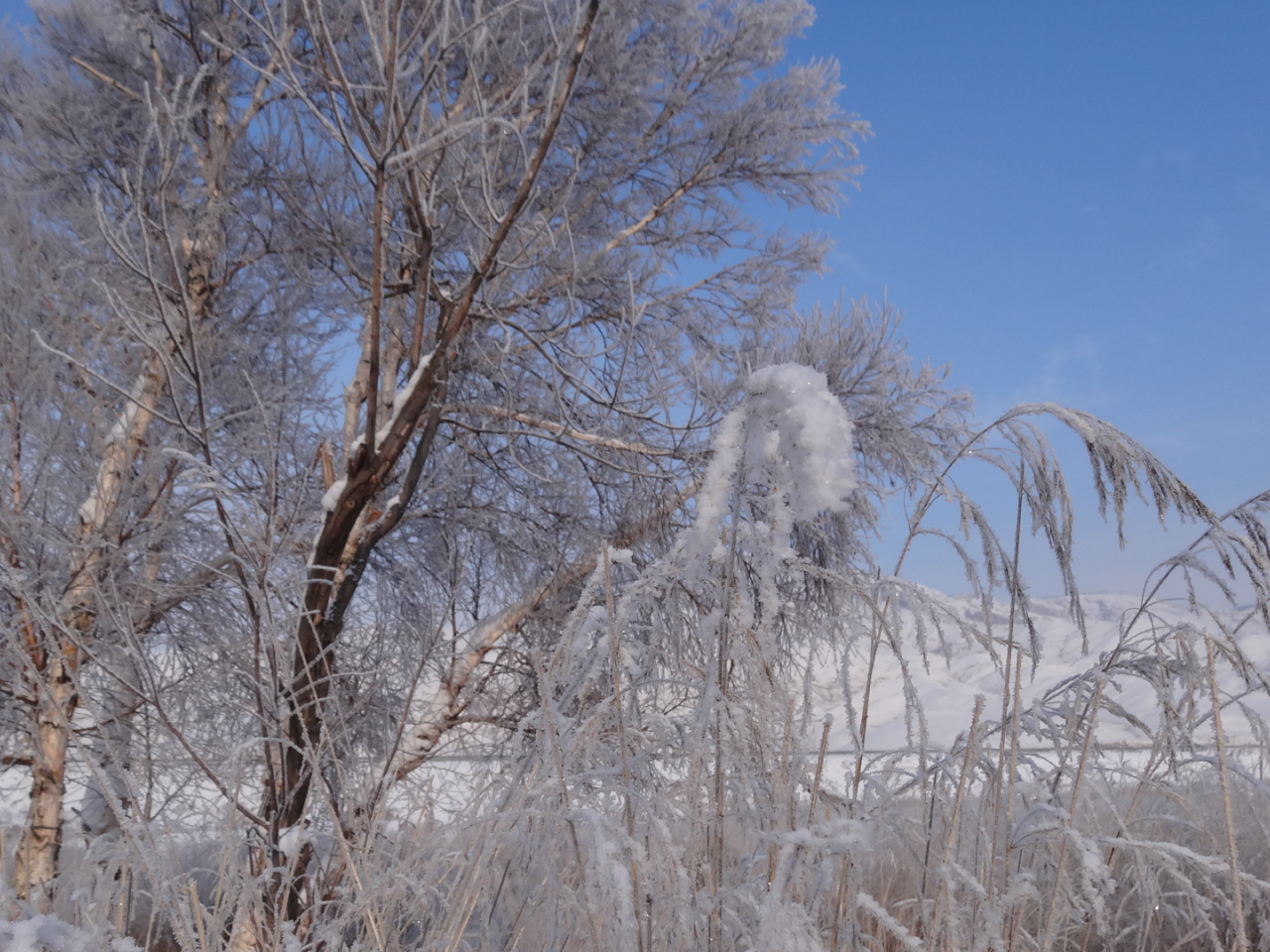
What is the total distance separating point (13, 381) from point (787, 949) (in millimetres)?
4708

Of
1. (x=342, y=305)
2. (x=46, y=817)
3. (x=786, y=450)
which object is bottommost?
(x=46, y=817)

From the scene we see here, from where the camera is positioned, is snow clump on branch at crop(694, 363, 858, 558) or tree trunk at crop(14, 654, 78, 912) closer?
snow clump on branch at crop(694, 363, 858, 558)

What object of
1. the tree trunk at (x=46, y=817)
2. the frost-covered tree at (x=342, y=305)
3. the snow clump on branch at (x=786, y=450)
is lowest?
the tree trunk at (x=46, y=817)

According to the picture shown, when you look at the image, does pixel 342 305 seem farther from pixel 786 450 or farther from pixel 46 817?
pixel 786 450

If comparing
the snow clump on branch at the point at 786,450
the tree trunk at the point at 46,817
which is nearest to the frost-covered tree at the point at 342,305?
the tree trunk at the point at 46,817

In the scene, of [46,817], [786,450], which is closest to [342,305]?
[46,817]

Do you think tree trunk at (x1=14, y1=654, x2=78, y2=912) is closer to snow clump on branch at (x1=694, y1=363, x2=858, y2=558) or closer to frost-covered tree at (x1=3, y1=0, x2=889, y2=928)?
frost-covered tree at (x1=3, y1=0, x2=889, y2=928)

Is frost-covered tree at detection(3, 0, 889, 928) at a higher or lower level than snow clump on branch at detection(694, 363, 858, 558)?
higher

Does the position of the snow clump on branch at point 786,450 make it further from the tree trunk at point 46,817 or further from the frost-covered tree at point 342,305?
the tree trunk at point 46,817

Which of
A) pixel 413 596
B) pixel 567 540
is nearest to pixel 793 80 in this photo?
pixel 567 540

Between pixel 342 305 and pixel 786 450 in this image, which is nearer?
pixel 786 450

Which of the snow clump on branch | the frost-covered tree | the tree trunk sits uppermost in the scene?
the frost-covered tree

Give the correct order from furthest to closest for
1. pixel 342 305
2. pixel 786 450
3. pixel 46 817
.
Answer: pixel 342 305
pixel 46 817
pixel 786 450

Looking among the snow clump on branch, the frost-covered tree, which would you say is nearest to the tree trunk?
the frost-covered tree
